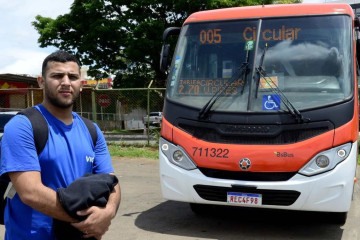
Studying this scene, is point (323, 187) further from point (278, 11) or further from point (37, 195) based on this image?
point (37, 195)

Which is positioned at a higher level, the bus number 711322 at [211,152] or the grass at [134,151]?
the bus number 711322 at [211,152]

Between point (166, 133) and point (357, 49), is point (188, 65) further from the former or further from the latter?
point (357, 49)

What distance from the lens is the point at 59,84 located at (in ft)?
7.38

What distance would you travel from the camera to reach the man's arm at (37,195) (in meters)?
2.01

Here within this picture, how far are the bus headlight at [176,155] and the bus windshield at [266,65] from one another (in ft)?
1.81

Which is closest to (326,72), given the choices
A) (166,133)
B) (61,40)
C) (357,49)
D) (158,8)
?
(357,49)

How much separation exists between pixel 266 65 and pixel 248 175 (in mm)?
1369

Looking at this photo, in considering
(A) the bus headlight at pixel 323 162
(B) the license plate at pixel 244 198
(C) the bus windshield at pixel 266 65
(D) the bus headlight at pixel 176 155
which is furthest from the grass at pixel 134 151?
(A) the bus headlight at pixel 323 162

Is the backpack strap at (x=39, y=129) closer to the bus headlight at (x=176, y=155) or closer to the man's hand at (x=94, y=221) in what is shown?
the man's hand at (x=94, y=221)

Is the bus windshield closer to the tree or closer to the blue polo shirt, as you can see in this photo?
the blue polo shirt

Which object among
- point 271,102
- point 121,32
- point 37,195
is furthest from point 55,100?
point 121,32

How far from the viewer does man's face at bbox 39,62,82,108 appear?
7.39 ft

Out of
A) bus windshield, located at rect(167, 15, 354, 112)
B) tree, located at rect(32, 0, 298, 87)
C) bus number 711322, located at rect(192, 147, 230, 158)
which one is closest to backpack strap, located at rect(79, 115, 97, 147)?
bus number 711322, located at rect(192, 147, 230, 158)

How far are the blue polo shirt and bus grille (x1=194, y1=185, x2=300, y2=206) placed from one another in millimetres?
2816
